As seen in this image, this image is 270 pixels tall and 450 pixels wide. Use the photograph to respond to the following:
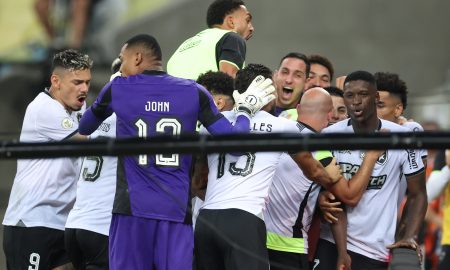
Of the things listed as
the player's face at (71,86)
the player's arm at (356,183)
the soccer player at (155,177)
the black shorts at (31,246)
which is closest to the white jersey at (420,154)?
the player's arm at (356,183)

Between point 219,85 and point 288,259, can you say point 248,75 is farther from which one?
point 288,259

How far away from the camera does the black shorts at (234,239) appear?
794 cm

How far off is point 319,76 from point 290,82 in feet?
3.51

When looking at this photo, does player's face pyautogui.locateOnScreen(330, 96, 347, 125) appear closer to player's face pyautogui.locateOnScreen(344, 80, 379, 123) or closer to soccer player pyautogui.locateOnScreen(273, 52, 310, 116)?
soccer player pyautogui.locateOnScreen(273, 52, 310, 116)

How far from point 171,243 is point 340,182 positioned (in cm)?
136

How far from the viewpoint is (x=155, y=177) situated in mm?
7891

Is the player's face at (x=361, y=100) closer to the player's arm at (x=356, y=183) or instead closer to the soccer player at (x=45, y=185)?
the player's arm at (x=356, y=183)

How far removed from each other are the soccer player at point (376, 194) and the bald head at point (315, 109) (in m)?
0.25

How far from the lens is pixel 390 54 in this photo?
59.0ft

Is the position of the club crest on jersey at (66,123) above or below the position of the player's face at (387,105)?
below

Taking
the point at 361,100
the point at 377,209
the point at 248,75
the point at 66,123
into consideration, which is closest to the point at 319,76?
the point at 361,100

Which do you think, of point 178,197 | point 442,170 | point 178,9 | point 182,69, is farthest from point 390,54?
point 178,197

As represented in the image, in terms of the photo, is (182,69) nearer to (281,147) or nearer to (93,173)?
(93,173)

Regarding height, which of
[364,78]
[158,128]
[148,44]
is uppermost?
[148,44]
